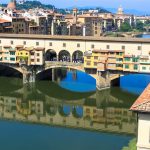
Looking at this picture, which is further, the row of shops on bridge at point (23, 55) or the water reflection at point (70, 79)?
the row of shops on bridge at point (23, 55)

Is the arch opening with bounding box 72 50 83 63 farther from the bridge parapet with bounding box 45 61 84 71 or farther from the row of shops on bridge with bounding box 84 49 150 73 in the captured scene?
the row of shops on bridge with bounding box 84 49 150 73

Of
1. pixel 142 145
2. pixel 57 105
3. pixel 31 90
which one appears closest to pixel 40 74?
pixel 31 90

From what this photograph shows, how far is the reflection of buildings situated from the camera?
22.8 m

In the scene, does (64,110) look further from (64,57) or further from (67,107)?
(64,57)

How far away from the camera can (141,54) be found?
30.8m

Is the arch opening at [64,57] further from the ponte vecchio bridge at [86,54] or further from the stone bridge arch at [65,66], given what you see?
the stone bridge arch at [65,66]

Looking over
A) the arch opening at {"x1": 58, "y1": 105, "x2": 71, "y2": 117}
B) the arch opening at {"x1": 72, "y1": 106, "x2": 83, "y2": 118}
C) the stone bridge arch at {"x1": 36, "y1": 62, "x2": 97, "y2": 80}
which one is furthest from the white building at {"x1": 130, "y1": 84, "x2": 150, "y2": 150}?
the stone bridge arch at {"x1": 36, "y1": 62, "x2": 97, "y2": 80}

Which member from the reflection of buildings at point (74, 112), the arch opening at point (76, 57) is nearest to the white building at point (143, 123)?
the reflection of buildings at point (74, 112)

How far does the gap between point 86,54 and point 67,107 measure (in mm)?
6261

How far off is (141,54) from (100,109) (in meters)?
7.07

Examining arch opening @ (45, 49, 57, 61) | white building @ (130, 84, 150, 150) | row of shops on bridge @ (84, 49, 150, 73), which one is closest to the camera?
white building @ (130, 84, 150, 150)

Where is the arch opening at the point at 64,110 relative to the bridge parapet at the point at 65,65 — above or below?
below

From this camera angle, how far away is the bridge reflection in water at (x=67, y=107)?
75.7 ft

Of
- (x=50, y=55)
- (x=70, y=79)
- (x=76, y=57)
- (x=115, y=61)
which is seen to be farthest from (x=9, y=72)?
(x=115, y=61)
